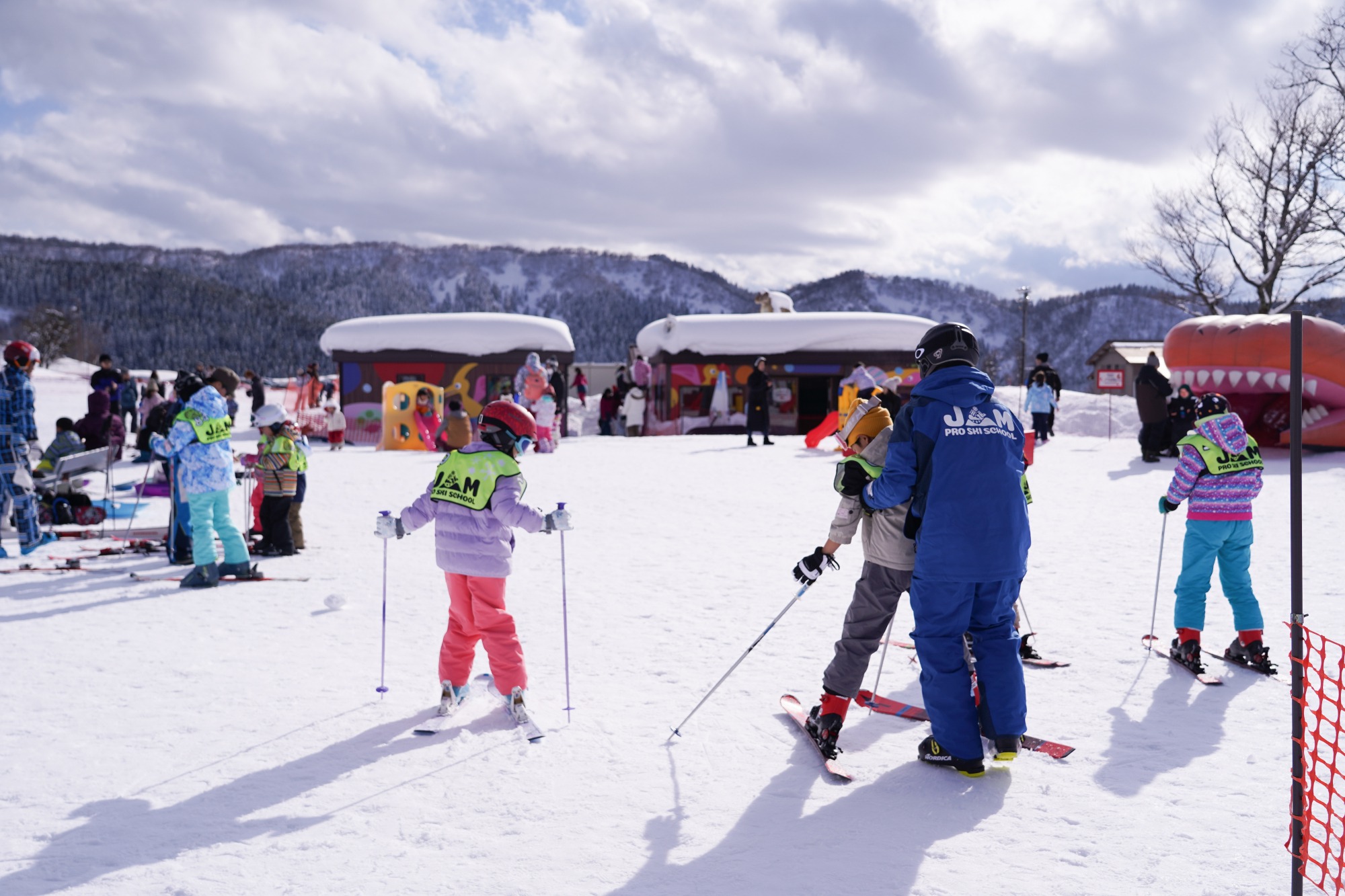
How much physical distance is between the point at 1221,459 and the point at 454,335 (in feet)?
59.5

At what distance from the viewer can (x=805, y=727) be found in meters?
3.82

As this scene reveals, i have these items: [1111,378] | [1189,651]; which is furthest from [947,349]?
[1111,378]

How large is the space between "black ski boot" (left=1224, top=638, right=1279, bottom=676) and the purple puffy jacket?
3.86m

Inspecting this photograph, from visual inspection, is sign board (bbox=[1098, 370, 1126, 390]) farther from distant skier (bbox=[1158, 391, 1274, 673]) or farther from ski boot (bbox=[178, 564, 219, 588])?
ski boot (bbox=[178, 564, 219, 588])

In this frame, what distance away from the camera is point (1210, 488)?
4695mm

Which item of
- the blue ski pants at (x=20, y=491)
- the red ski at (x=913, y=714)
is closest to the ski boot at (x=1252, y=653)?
the red ski at (x=913, y=714)

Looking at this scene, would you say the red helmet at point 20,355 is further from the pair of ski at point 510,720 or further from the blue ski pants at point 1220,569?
the blue ski pants at point 1220,569

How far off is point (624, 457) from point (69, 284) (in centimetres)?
11981

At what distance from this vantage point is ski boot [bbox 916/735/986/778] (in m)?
3.35

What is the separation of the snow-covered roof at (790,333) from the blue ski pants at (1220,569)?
15.5m

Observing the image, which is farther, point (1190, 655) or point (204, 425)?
point (204, 425)

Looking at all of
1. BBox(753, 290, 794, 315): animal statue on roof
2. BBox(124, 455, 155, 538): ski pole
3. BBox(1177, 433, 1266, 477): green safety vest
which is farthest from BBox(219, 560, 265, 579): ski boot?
BBox(753, 290, 794, 315): animal statue on roof

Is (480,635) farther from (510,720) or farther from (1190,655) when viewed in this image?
(1190,655)

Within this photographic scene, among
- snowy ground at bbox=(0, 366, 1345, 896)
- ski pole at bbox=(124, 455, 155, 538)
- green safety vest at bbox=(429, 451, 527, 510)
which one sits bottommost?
snowy ground at bbox=(0, 366, 1345, 896)
